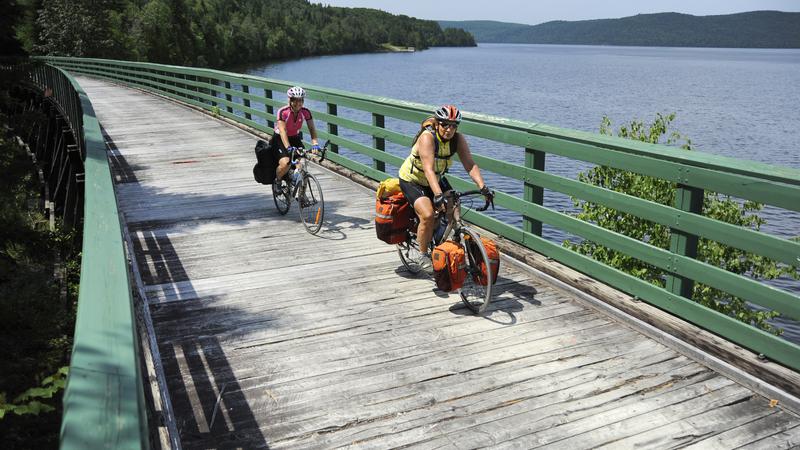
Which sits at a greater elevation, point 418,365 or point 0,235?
point 418,365

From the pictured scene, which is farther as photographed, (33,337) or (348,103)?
(348,103)

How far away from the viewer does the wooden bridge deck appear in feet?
14.6

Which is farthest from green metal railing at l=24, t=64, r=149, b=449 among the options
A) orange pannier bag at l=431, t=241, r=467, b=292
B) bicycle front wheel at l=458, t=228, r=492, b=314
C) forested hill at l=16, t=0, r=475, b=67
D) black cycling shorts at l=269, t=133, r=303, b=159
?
forested hill at l=16, t=0, r=475, b=67

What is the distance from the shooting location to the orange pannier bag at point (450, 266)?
20.2ft

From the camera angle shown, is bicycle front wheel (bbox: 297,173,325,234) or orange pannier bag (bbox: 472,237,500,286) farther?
bicycle front wheel (bbox: 297,173,325,234)

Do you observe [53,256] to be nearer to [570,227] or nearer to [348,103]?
[348,103]

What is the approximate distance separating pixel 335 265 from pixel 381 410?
3331mm

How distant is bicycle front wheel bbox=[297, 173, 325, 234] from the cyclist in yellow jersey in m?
2.42

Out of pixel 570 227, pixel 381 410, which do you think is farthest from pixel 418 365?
pixel 570 227

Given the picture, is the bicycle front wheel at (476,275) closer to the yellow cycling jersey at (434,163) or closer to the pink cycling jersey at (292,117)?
the yellow cycling jersey at (434,163)

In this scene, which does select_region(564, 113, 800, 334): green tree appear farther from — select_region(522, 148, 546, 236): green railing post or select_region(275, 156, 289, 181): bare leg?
select_region(522, 148, 546, 236): green railing post

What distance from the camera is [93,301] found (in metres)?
2.49

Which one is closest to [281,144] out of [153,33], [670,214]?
[670,214]

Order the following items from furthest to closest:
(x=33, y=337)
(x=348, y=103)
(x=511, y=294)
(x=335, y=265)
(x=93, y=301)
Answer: (x=348, y=103)
(x=33, y=337)
(x=335, y=265)
(x=511, y=294)
(x=93, y=301)
